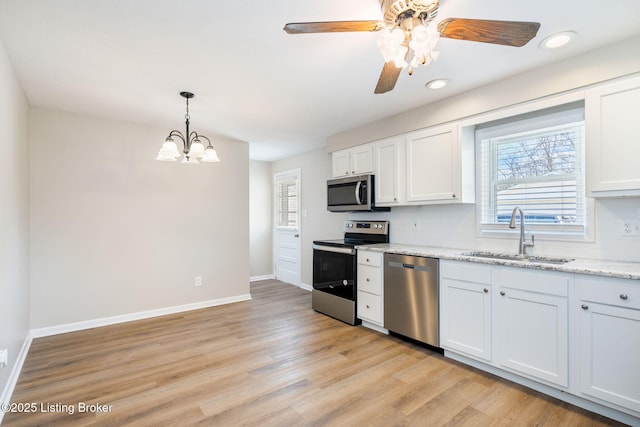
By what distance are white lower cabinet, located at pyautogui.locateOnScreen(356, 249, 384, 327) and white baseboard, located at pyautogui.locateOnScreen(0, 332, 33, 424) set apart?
287cm

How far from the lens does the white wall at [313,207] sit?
488 cm

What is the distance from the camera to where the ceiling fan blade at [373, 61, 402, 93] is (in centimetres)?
182

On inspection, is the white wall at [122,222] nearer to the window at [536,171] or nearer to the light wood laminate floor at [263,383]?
the light wood laminate floor at [263,383]

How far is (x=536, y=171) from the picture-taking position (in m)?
2.76

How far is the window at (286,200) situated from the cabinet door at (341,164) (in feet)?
4.80

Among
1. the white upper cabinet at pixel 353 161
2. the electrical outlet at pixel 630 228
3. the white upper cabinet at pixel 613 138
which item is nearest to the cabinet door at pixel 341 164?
the white upper cabinet at pixel 353 161

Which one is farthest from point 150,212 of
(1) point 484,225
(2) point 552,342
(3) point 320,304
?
(2) point 552,342

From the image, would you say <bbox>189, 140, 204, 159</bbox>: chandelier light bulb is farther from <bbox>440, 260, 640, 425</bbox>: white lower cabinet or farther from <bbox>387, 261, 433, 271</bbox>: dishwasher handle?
<bbox>440, 260, 640, 425</bbox>: white lower cabinet

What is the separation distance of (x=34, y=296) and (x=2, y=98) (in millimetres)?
2171

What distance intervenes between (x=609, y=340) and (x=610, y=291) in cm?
29

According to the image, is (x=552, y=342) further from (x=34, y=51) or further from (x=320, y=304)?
(x=34, y=51)

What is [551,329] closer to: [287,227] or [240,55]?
[240,55]

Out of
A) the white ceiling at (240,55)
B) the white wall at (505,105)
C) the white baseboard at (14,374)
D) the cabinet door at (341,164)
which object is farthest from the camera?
the cabinet door at (341,164)

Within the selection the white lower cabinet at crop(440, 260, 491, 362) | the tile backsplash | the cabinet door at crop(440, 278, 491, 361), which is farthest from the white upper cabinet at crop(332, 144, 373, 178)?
the cabinet door at crop(440, 278, 491, 361)
